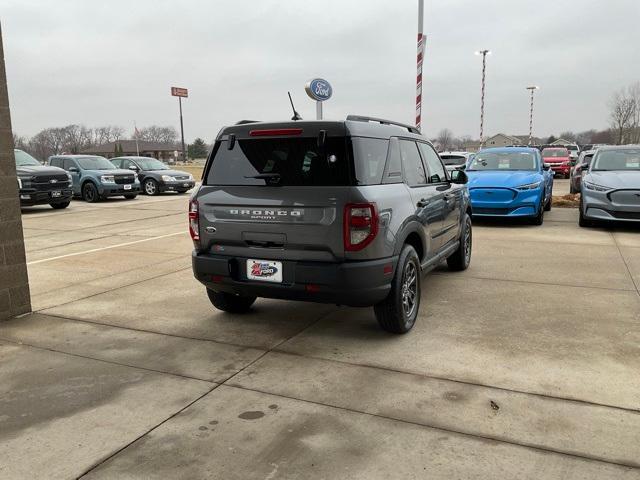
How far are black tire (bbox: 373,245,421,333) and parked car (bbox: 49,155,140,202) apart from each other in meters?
15.9

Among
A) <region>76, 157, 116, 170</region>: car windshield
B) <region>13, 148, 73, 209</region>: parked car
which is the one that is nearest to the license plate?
<region>13, 148, 73, 209</region>: parked car

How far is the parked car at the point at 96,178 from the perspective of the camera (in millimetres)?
18312

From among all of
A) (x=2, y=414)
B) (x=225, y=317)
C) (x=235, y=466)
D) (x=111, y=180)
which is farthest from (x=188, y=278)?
(x=111, y=180)

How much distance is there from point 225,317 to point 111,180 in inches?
589

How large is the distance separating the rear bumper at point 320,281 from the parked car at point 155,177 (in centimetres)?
1756

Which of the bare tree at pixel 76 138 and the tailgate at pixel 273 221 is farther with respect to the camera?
the bare tree at pixel 76 138

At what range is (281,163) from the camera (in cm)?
428

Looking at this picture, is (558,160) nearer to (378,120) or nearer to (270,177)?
(378,120)

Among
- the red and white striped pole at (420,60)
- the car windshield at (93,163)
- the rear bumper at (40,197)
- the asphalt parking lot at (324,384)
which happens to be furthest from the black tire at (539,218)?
the car windshield at (93,163)

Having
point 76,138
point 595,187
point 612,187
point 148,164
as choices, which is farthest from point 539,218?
point 76,138

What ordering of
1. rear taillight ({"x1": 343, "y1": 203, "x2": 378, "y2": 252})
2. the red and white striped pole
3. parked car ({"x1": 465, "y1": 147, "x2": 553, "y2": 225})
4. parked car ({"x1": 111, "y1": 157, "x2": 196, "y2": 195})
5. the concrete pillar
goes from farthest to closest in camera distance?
parked car ({"x1": 111, "y1": 157, "x2": 196, "y2": 195})
the red and white striped pole
parked car ({"x1": 465, "y1": 147, "x2": 553, "y2": 225})
the concrete pillar
rear taillight ({"x1": 343, "y1": 203, "x2": 378, "y2": 252})

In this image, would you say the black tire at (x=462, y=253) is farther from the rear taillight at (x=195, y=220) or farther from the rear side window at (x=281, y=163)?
the rear taillight at (x=195, y=220)

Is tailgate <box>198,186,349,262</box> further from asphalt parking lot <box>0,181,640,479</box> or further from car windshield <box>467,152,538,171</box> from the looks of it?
car windshield <box>467,152,538,171</box>

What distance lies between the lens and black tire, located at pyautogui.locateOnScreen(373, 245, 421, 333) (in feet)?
14.3
